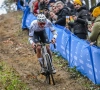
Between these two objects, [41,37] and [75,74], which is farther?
[75,74]

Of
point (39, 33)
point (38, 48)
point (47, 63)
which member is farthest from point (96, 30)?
point (39, 33)

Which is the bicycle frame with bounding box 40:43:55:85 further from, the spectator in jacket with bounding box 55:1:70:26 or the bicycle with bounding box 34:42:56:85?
the spectator in jacket with bounding box 55:1:70:26

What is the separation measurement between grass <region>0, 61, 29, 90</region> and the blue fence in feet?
6.41

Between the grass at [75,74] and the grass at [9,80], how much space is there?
5.67ft

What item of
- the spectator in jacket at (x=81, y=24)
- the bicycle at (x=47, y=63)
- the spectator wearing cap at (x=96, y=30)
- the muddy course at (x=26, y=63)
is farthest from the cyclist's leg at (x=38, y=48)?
the spectator wearing cap at (x=96, y=30)

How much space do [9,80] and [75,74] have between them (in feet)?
7.28

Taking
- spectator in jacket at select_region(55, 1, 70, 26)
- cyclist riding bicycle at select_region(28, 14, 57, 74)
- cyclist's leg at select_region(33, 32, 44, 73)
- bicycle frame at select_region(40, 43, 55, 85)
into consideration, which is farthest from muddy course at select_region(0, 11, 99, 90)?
spectator in jacket at select_region(55, 1, 70, 26)

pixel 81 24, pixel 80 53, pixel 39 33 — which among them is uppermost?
pixel 81 24

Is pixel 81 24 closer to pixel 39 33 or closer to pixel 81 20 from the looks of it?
pixel 81 20

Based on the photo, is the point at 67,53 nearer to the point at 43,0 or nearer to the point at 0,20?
the point at 43,0

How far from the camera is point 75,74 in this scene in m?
10.2

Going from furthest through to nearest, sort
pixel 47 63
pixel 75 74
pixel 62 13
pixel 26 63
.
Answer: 1. pixel 26 63
2. pixel 62 13
3. pixel 75 74
4. pixel 47 63

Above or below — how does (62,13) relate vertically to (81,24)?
above

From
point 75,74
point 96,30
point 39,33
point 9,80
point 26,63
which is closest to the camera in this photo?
point 96,30
